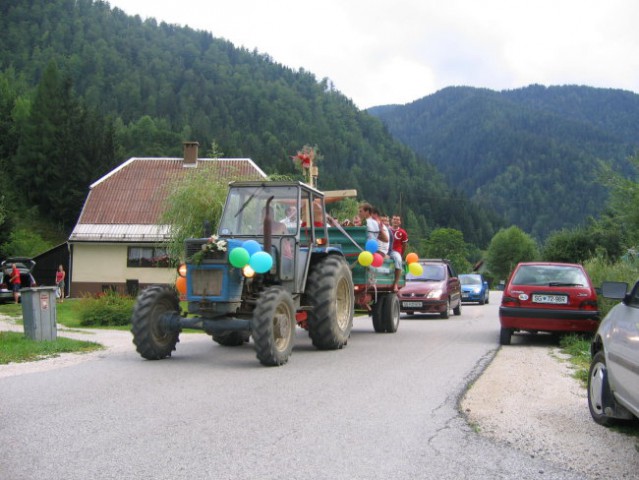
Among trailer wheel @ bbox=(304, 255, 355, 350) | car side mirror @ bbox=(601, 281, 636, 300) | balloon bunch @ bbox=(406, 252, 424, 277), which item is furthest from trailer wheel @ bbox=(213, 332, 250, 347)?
car side mirror @ bbox=(601, 281, 636, 300)

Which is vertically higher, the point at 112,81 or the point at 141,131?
the point at 112,81

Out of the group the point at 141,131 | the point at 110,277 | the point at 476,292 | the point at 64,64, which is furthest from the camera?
the point at 64,64

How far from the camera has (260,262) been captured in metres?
9.55

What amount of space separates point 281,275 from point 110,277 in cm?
3079

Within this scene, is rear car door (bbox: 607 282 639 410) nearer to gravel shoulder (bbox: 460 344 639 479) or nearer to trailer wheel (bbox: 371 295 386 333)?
gravel shoulder (bbox: 460 344 639 479)

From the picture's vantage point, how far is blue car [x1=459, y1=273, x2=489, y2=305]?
31.9 m

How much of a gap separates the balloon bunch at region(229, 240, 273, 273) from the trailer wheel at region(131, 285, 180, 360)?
55.2 inches

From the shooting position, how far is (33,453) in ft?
16.9

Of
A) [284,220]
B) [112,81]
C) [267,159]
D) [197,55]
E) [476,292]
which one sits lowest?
[476,292]

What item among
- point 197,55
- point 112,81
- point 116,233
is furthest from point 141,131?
point 197,55

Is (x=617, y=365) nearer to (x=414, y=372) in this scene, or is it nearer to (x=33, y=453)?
(x=414, y=372)

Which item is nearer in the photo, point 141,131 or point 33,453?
point 33,453

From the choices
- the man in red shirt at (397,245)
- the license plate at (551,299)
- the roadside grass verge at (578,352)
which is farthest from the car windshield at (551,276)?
the man in red shirt at (397,245)

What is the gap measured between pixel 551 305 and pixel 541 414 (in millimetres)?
6253
